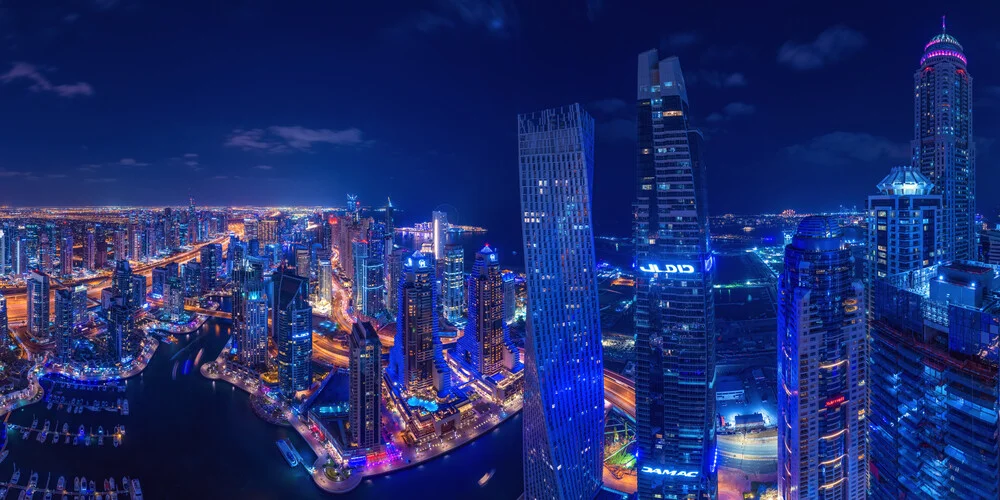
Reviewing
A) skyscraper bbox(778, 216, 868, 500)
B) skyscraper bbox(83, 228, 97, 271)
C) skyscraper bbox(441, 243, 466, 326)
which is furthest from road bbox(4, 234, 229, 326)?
skyscraper bbox(778, 216, 868, 500)

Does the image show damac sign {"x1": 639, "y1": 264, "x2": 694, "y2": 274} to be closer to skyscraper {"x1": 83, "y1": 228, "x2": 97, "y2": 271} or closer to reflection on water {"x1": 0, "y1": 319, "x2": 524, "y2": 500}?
reflection on water {"x1": 0, "y1": 319, "x2": 524, "y2": 500}

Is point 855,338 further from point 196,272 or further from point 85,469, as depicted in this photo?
point 196,272

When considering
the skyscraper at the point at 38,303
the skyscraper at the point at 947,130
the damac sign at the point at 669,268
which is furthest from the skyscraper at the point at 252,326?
the skyscraper at the point at 947,130

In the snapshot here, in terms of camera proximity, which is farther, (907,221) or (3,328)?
(3,328)

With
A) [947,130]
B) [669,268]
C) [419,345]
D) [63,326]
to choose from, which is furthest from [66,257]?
[947,130]

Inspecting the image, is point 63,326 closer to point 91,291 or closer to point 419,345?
point 91,291
